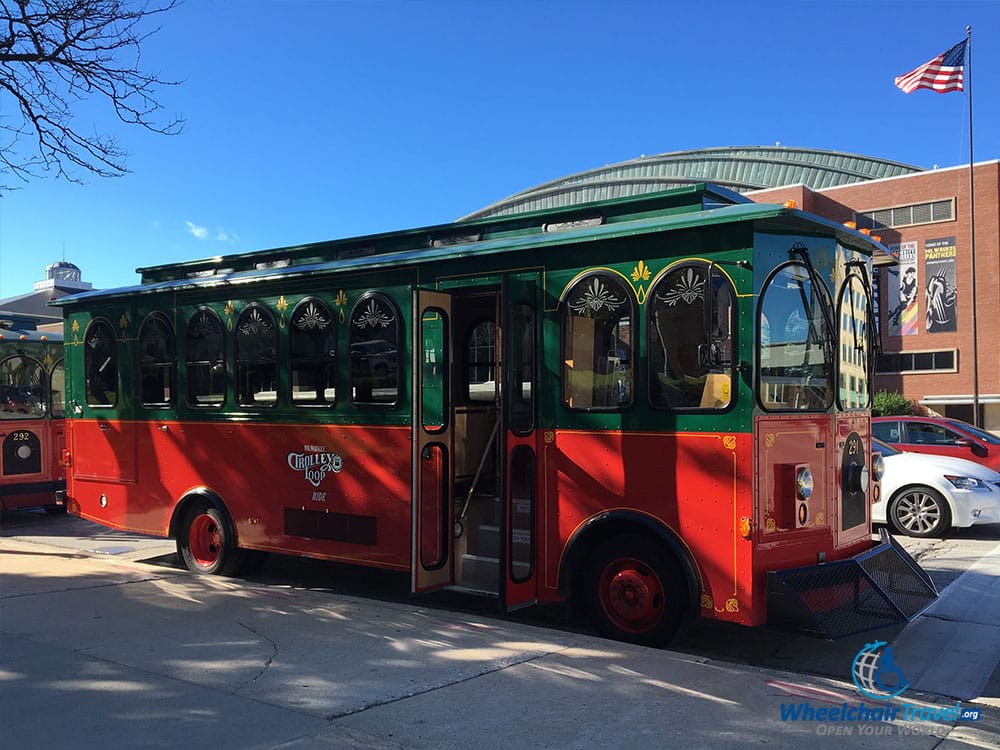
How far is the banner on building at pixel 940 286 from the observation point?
40875mm

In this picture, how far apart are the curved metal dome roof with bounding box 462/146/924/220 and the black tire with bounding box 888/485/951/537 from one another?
53.1m

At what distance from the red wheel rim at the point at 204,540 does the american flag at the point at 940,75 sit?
24298 millimetres

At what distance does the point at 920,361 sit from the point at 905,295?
355 cm

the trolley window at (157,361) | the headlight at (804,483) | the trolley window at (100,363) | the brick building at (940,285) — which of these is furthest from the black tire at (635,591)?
the brick building at (940,285)

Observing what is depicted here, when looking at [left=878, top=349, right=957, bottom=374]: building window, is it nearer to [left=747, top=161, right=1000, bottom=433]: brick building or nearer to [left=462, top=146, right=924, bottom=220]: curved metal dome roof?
[left=747, top=161, right=1000, bottom=433]: brick building

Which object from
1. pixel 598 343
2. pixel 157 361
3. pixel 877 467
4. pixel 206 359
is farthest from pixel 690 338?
pixel 157 361

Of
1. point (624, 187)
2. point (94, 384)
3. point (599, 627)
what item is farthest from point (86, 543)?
point (624, 187)

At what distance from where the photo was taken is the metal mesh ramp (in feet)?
16.1

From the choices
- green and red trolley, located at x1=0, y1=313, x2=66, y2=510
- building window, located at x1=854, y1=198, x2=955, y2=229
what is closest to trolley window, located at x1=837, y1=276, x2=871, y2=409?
green and red trolley, located at x1=0, y1=313, x2=66, y2=510

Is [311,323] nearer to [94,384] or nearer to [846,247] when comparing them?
[94,384]

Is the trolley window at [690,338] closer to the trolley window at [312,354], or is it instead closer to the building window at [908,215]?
the trolley window at [312,354]

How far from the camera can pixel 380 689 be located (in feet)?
15.2

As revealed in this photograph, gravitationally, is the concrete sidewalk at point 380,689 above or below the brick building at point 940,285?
below
